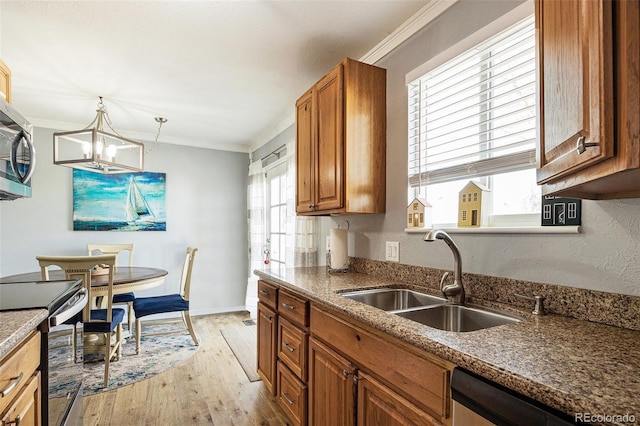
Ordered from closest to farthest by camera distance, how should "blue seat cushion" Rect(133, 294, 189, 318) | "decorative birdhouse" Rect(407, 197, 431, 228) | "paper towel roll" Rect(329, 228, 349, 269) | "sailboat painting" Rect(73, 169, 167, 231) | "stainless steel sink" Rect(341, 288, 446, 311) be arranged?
1. "stainless steel sink" Rect(341, 288, 446, 311)
2. "decorative birdhouse" Rect(407, 197, 431, 228)
3. "paper towel roll" Rect(329, 228, 349, 269)
4. "blue seat cushion" Rect(133, 294, 189, 318)
5. "sailboat painting" Rect(73, 169, 167, 231)

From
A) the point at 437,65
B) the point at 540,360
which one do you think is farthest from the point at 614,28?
the point at 437,65

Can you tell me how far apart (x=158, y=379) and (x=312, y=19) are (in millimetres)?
2903

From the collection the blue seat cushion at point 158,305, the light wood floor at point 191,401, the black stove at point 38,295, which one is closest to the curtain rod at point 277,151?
the blue seat cushion at point 158,305

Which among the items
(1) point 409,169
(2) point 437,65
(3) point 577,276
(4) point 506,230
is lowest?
(3) point 577,276

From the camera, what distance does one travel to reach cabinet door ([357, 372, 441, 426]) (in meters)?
1.02

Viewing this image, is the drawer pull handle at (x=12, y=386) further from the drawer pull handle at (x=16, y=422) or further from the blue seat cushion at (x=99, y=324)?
the blue seat cushion at (x=99, y=324)

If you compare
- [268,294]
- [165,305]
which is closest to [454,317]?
[268,294]

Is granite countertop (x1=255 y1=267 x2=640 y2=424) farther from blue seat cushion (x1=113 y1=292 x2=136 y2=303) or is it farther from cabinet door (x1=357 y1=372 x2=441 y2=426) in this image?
blue seat cushion (x1=113 y1=292 x2=136 y2=303)

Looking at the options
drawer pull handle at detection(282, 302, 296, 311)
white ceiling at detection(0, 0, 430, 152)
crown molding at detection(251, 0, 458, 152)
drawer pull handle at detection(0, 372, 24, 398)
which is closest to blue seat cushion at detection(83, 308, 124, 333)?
drawer pull handle at detection(282, 302, 296, 311)

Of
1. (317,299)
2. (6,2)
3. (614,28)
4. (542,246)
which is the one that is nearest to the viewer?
(614,28)

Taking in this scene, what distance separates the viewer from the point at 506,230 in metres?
1.40

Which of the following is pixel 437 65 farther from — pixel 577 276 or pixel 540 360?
pixel 540 360

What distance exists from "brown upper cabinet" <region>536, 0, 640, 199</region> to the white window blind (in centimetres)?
51

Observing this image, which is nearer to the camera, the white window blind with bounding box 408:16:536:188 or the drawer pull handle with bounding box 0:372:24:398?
the drawer pull handle with bounding box 0:372:24:398
